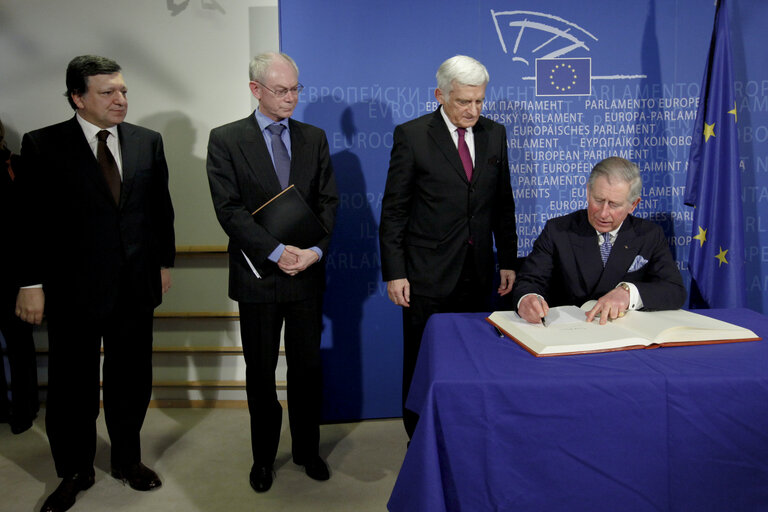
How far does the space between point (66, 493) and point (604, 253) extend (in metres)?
2.34

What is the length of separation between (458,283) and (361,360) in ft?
3.00

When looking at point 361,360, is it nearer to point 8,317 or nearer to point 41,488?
point 41,488

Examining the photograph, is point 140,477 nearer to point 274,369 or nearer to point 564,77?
point 274,369

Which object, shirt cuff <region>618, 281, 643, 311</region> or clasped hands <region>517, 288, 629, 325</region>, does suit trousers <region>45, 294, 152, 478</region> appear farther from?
shirt cuff <region>618, 281, 643, 311</region>

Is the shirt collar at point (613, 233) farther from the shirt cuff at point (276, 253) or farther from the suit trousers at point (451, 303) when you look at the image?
the shirt cuff at point (276, 253)

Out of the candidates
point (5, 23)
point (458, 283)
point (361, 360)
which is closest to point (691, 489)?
point (458, 283)

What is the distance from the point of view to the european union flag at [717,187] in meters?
2.89

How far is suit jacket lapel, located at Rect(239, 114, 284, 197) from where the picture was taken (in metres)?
2.40

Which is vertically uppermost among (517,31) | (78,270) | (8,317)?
(517,31)

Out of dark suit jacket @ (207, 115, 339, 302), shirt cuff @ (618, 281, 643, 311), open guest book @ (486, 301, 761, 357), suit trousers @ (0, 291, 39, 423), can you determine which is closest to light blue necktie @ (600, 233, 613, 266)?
shirt cuff @ (618, 281, 643, 311)

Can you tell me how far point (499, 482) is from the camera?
1351 millimetres

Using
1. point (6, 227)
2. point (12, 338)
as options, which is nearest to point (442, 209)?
point (6, 227)

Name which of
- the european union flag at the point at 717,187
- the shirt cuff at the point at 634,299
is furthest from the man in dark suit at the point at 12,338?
the european union flag at the point at 717,187

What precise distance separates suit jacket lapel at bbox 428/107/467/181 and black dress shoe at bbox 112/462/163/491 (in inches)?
73.6
